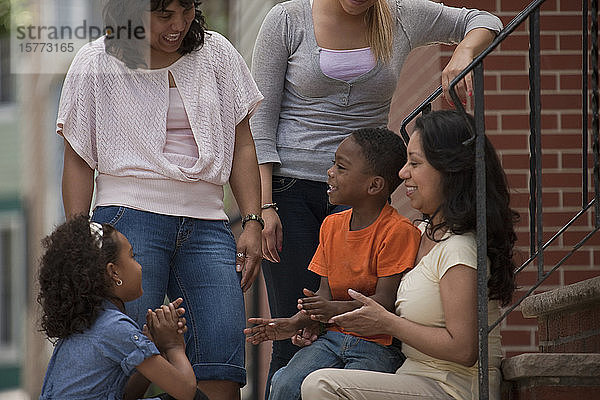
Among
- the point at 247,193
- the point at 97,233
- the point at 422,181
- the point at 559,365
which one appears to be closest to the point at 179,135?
the point at 247,193

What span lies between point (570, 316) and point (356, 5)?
1.39 m

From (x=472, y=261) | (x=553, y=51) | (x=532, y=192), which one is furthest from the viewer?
(x=553, y=51)

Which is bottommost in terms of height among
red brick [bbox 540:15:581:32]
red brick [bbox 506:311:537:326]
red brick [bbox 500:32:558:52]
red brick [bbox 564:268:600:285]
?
red brick [bbox 506:311:537:326]

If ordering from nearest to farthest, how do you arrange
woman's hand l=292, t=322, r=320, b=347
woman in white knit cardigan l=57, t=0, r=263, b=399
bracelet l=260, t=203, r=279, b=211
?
woman in white knit cardigan l=57, t=0, r=263, b=399
woman's hand l=292, t=322, r=320, b=347
bracelet l=260, t=203, r=279, b=211

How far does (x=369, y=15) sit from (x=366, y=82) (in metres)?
0.25

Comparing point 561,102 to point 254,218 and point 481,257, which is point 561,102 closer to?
point 254,218

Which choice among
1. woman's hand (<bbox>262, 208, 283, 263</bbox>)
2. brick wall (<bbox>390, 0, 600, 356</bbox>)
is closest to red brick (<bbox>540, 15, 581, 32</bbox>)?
brick wall (<bbox>390, 0, 600, 356</bbox>)

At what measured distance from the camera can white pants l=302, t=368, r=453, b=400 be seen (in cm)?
306

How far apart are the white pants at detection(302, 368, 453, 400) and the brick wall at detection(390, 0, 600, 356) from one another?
2.06 metres

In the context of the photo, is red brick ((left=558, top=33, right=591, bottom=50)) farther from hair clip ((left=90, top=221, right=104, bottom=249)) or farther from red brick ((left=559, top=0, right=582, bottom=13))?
hair clip ((left=90, top=221, right=104, bottom=249))

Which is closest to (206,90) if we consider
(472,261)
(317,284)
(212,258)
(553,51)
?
(212,258)

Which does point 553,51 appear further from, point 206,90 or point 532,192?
point 206,90

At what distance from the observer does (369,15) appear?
3.83m

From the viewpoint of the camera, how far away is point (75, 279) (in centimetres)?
324
